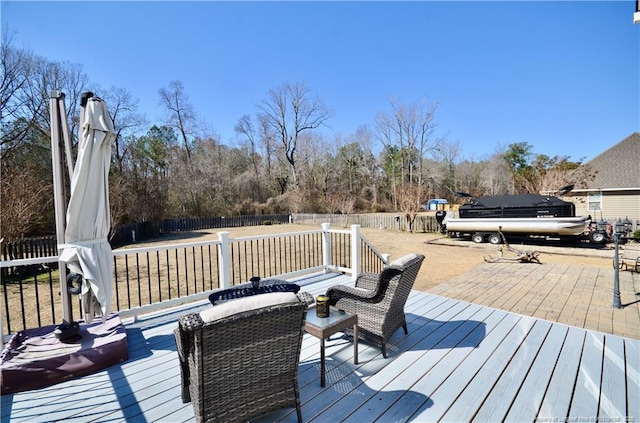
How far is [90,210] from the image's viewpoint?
244 cm

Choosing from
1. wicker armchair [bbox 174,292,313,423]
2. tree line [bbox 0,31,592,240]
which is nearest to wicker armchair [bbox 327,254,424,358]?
wicker armchair [bbox 174,292,313,423]

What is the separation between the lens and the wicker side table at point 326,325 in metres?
2.27

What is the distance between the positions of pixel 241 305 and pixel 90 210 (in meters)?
1.81

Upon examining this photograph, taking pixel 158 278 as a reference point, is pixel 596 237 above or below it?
below

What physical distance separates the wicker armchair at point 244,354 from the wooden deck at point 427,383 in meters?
0.37

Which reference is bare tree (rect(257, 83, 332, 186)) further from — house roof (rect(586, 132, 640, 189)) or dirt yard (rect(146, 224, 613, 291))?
house roof (rect(586, 132, 640, 189))

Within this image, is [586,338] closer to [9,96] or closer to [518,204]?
[518,204]

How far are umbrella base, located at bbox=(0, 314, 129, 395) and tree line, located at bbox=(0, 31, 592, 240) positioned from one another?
13.8m

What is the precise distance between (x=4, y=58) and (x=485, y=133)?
38393 mm

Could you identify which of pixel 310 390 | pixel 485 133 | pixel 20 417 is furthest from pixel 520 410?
pixel 485 133

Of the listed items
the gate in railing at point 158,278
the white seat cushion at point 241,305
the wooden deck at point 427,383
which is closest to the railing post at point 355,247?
the gate in railing at point 158,278

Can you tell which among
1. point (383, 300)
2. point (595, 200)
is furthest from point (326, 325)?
point (595, 200)

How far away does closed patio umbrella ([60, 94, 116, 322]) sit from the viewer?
93.4 inches

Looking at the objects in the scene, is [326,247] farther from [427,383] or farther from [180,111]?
[180,111]
